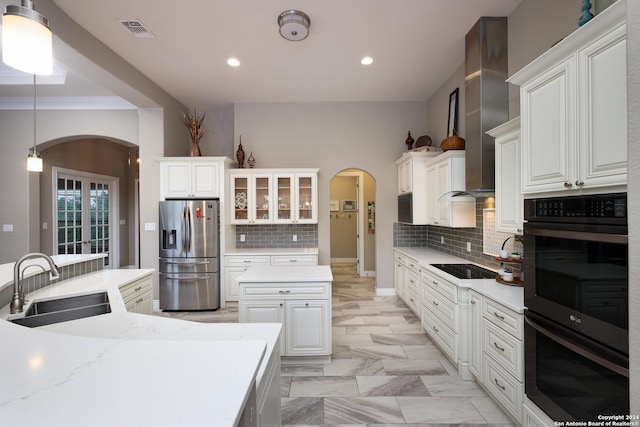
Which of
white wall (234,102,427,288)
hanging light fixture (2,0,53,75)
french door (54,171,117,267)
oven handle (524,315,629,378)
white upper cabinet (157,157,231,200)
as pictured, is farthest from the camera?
french door (54,171,117,267)

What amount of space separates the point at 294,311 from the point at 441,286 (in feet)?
4.69

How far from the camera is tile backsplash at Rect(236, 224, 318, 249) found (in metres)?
5.05

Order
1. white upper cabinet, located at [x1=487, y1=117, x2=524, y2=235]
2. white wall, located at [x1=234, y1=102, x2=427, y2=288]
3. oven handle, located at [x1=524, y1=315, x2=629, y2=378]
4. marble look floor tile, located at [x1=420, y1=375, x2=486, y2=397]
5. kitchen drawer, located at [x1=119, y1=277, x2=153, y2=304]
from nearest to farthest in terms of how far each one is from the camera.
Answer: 1. oven handle, located at [x1=524, y1=315, x2=629, y2=378]
2. white upper cabinet, located at [x1=487, y1=117, x2=524, y2=235]
3. marble look floor tile, located at [x1=420, y1=375, x2=486, y2=397]
4. kitchen drawer, located at [x1=119, y1=277, x2=153, y2=304]
5. white wall, located at [x1=234, y1=102, x2=427, y2=288]

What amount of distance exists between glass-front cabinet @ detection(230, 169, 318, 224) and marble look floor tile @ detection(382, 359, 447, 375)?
2466 millimetres

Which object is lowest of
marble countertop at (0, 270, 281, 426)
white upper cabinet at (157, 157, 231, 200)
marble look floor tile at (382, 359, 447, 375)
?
marble look floor tile at (382, 359, 447, 375)

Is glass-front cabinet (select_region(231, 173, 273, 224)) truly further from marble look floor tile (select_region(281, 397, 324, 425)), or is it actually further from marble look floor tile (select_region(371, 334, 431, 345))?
marble look floor tile (select_region(281, 397, 324, 425))

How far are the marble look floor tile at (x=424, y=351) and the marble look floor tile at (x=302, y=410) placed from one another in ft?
3.79

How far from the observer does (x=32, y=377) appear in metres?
0.78

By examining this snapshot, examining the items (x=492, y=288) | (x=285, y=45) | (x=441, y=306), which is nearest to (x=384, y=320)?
(x=441, y=306)

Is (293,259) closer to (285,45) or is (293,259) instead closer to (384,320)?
(384,320)

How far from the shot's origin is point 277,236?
199 inches

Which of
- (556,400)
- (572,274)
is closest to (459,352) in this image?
(556,400)

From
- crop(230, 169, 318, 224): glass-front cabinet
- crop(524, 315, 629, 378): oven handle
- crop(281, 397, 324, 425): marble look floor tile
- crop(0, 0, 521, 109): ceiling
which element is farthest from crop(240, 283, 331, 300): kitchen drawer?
crop(0, 0, 521, 109): ceiling

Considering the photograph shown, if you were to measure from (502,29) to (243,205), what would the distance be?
390 cm
